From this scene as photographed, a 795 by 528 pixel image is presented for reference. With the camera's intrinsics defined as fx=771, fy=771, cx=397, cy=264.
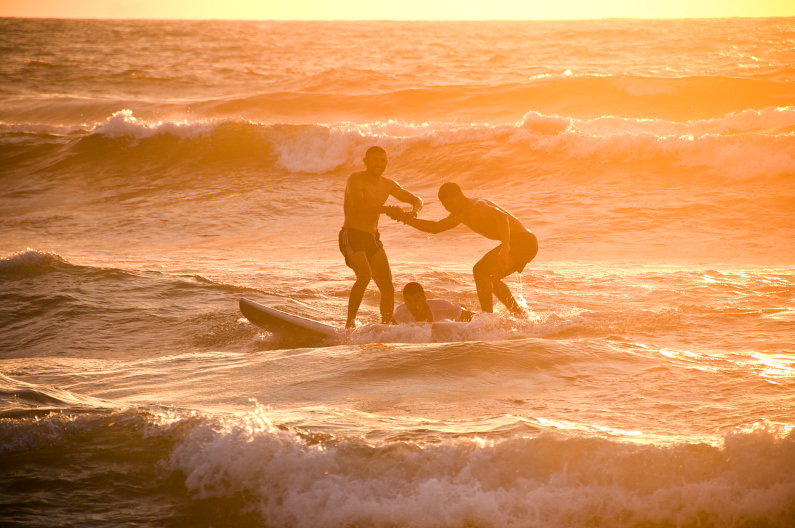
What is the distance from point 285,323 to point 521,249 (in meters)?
2.63

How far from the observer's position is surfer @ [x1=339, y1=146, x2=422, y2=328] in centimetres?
764

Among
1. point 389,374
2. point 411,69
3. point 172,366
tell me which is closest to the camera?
point 389,374

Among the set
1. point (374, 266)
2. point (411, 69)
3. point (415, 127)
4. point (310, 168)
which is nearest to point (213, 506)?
point (374, 266)

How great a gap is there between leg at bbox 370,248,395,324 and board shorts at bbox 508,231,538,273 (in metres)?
1.33

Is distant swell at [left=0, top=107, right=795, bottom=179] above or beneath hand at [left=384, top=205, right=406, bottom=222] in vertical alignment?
above

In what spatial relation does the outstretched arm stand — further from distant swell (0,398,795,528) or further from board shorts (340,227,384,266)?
distant swell (0,398,795,528)

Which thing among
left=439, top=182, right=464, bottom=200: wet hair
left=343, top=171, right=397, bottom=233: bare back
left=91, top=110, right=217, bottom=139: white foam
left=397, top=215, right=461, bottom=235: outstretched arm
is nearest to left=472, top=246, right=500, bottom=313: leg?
left=397, top=215, right=461, bottom=235: outstretched arm

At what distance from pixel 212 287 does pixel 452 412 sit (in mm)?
6178

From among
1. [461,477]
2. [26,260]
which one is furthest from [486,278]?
[26,260]

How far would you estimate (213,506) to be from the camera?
4.30m

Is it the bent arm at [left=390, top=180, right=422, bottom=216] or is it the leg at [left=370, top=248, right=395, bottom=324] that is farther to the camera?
the leg at [left=370, top=248, right=395, bottom=324]

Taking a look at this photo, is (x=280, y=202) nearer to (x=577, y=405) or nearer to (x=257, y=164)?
(x=257, y=164)

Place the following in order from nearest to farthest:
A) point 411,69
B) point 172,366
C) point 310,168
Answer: point 172,366 → point 310,168 → point 411,69

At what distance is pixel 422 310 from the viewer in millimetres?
7938
